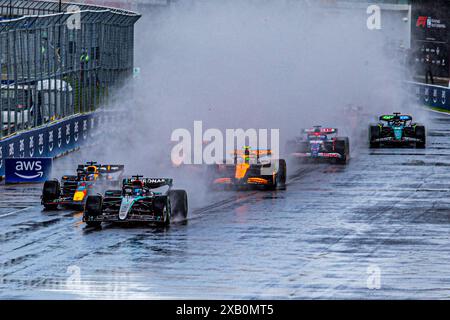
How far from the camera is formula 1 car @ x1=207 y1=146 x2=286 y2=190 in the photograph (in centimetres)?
3353

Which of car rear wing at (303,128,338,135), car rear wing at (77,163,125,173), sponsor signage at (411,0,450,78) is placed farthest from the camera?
sponsor signage at (411,0,450,78)

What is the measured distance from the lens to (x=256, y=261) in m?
21.8

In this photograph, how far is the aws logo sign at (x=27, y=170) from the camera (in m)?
36.2

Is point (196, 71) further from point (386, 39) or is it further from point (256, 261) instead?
point (256, 261)

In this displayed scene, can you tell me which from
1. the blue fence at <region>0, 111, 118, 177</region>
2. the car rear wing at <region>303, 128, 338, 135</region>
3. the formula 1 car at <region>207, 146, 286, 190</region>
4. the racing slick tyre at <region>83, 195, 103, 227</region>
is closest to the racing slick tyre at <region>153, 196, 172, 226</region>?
the racing slick tyre at <region>83, 195, 103, 227</region>

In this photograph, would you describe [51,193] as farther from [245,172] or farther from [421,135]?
[421,135]

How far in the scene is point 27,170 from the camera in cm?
3638

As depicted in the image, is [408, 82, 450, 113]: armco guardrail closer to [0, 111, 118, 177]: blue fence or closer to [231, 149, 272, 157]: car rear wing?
[0, 111, 118, 177]: blue fence

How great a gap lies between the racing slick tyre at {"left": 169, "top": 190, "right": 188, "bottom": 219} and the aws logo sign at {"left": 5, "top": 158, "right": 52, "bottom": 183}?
10.1 meters

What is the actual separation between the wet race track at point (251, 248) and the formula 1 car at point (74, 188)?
0.41 m

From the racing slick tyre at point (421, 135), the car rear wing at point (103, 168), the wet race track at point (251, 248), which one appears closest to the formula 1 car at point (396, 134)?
the racing slick tyre at point (421, 135)

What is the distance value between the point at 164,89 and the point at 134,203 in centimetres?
3458

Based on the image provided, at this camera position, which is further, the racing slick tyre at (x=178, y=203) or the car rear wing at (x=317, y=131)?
the car rear wing at (x=317, y=131)

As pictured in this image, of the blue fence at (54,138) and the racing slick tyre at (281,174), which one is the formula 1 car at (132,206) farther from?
the blue fence at (54,138)
